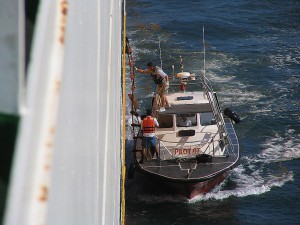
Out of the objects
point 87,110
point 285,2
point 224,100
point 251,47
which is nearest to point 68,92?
point 87,110

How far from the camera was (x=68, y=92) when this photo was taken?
2561mm

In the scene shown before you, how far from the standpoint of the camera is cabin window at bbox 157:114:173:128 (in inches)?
806

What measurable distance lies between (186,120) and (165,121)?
24.1 inches

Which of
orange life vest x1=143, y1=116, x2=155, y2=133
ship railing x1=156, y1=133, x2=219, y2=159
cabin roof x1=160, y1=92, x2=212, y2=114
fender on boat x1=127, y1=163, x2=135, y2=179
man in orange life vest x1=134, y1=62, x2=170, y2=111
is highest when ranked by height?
man in orange life vest x1=134, y1=62, x2=170, y2=111

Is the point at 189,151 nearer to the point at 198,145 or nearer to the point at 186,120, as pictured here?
the point at 198,145

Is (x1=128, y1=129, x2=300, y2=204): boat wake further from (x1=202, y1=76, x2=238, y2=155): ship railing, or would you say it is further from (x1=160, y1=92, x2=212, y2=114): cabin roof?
(x1=160, y1=92, x2=212, y2=114): cabin roof

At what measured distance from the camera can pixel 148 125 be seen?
1909 cm

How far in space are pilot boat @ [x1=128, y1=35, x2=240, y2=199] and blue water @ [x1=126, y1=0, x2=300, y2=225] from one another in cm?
101

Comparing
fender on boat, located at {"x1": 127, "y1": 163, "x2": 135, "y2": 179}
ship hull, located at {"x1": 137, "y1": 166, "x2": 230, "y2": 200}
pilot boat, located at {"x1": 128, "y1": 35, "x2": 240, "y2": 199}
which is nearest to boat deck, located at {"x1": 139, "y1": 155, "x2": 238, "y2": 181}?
pilot boat, located at {"x1": 128, "y1": 35, "x2": 240, "y2": 199}

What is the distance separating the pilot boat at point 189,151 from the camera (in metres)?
19.7

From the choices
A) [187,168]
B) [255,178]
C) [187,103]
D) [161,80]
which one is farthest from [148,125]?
[255,178]

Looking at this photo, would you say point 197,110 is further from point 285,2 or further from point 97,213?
point 285,2

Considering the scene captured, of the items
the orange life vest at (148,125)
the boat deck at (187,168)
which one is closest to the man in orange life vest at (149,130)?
the orange life vest at (148,125)

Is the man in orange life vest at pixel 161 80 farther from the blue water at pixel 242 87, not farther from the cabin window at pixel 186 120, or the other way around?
the blue water at pixel 242 87
